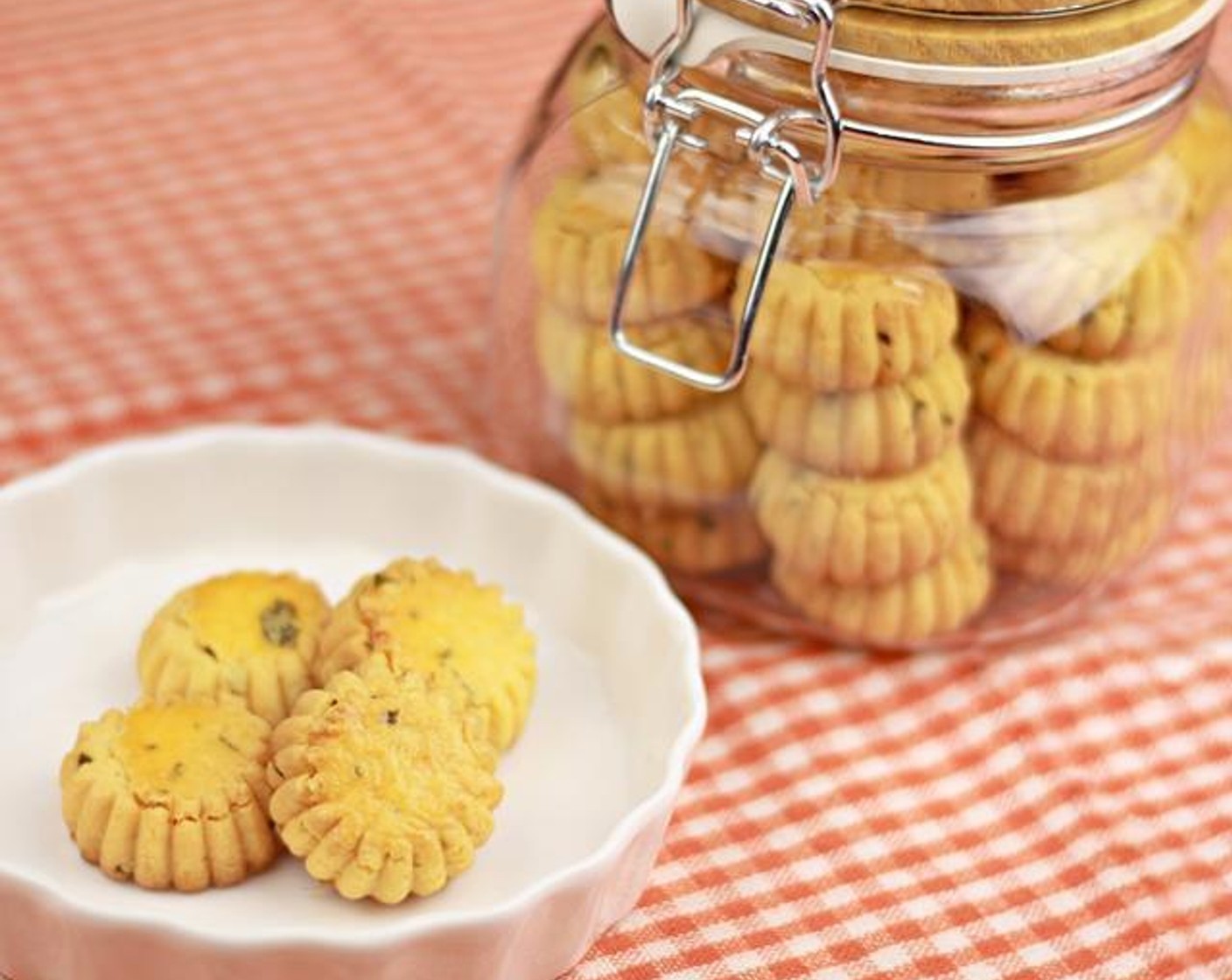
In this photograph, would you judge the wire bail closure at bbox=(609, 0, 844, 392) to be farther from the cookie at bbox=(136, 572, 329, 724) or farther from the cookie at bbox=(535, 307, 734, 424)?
the cookie at bbox=(136, 572, 329, 724)

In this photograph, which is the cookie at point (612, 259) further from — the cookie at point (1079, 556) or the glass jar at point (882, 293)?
the cookie at point (1079, 556)

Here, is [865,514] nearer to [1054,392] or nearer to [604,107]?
[1054,392]

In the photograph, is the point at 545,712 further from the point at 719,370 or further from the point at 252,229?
the point at 252,229

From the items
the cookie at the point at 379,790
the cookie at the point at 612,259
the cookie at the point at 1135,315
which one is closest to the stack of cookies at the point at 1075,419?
the cookie at the point at 1135,315

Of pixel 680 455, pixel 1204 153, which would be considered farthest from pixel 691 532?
pixel 1204 153

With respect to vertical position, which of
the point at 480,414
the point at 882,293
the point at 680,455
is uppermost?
the point at 882,293

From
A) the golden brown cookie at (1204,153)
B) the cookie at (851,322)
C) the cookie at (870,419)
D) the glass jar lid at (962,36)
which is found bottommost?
the cookie at (870,419)
